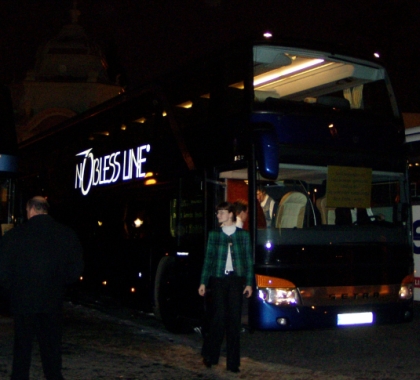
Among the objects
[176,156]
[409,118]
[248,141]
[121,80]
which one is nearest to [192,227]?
A: [176,156]

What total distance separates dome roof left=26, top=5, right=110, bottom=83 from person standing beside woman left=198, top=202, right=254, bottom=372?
63.5 m

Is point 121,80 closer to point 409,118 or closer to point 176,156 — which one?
point 409,118

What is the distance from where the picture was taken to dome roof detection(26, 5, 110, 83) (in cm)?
7125

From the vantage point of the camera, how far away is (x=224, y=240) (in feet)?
28.3

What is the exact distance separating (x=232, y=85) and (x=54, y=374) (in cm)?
449

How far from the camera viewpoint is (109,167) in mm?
13219

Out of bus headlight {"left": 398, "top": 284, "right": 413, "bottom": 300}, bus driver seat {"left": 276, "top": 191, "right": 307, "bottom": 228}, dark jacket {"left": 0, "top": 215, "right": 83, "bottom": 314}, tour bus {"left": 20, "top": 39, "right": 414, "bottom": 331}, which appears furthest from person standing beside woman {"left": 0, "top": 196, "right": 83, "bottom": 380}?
bus headlight {"left": 398, "top": 284, "right": 413, "bottom": 300}

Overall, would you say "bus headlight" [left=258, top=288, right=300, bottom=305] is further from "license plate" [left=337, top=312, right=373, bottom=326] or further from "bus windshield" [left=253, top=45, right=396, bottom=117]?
"bus windshield" [left=253, top=45, right=396, bottom=117]

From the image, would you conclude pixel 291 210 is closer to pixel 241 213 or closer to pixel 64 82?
pixel 241 213

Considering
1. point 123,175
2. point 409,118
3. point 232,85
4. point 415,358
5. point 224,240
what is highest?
point 409,118

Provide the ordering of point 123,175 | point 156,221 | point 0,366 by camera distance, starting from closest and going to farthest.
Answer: point 0,366 → point 156,221 → point 123,175

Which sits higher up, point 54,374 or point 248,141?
point 248,141

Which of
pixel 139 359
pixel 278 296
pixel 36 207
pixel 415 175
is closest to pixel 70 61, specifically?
pixel 415 175

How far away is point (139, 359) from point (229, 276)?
1.53 metres
